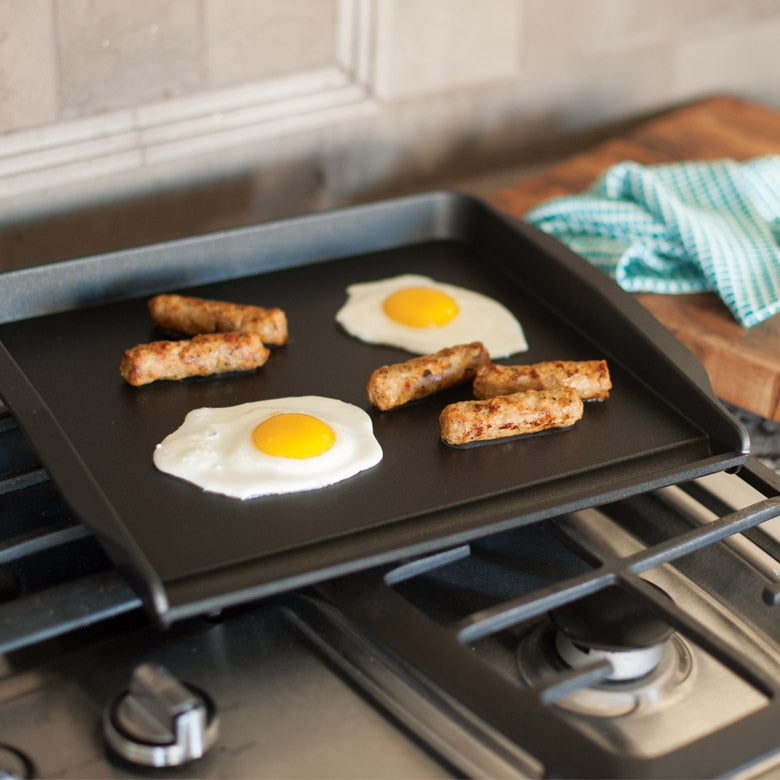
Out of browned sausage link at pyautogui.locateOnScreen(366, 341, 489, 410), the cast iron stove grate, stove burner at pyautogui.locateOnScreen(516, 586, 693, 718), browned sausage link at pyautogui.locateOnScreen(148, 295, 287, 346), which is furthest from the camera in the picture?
browned sausage link at pyautogui.locateOnScreen(148, 295, 287, 346)

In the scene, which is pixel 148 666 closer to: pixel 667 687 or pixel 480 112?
pixel 667 687

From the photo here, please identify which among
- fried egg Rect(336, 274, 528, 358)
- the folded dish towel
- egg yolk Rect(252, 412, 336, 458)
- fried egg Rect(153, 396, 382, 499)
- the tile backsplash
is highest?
the tile backsplash

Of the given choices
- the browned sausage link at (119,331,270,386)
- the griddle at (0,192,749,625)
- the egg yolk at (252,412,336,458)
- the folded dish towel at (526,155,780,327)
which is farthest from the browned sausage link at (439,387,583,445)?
the folded dish towel at (526,155,780,327)

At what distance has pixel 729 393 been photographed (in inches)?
59.4

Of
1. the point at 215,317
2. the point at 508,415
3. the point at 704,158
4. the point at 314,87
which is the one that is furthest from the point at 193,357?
the point at 704,158

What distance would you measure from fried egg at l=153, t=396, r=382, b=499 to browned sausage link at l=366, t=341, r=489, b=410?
37 millimetres

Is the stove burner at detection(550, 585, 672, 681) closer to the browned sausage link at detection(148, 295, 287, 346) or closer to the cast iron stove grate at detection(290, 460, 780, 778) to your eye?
the cast iron stove grate at detection(290, 460, 780, 778)

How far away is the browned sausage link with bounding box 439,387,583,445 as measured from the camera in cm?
128

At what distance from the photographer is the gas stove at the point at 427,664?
0.98m

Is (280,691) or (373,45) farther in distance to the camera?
(373,45)

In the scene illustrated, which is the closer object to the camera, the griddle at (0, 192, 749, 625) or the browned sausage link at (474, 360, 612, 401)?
the griddle at (0, 192, 749, 625)

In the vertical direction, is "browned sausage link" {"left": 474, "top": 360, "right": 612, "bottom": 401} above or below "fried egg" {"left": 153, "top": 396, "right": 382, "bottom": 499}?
above

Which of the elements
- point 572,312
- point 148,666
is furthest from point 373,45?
point 148,666

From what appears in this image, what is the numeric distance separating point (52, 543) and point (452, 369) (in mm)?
499
